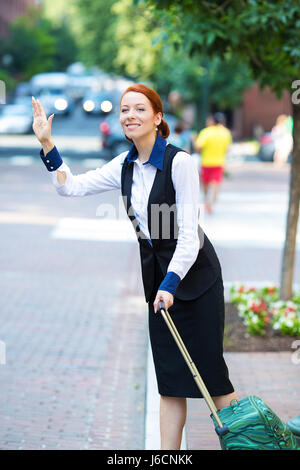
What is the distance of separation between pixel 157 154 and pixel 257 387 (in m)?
2.64

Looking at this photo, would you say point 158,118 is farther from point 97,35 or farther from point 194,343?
point 97,35

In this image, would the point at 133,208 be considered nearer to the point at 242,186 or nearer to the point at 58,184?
the point at 58,184

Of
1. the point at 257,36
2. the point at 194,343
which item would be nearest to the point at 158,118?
the point at 194,343

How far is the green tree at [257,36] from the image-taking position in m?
6.16

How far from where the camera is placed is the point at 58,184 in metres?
3.68

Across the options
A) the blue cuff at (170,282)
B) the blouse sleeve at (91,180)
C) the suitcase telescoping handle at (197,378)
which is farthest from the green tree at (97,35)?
the suitcase telescoping handle at (197,378)

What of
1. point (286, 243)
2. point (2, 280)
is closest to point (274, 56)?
point (286, 243)

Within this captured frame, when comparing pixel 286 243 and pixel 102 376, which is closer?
pixel 102 376

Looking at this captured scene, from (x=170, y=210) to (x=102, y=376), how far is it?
2.87 metres

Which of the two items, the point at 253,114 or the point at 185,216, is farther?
the point at 253,114

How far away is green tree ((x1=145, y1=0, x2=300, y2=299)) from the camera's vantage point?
6156 millimetres

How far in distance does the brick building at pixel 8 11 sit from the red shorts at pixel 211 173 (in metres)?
65.3

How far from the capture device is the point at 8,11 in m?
82.1

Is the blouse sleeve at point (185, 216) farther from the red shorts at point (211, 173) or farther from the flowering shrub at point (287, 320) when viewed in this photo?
the red shorts at point (211, 173)
